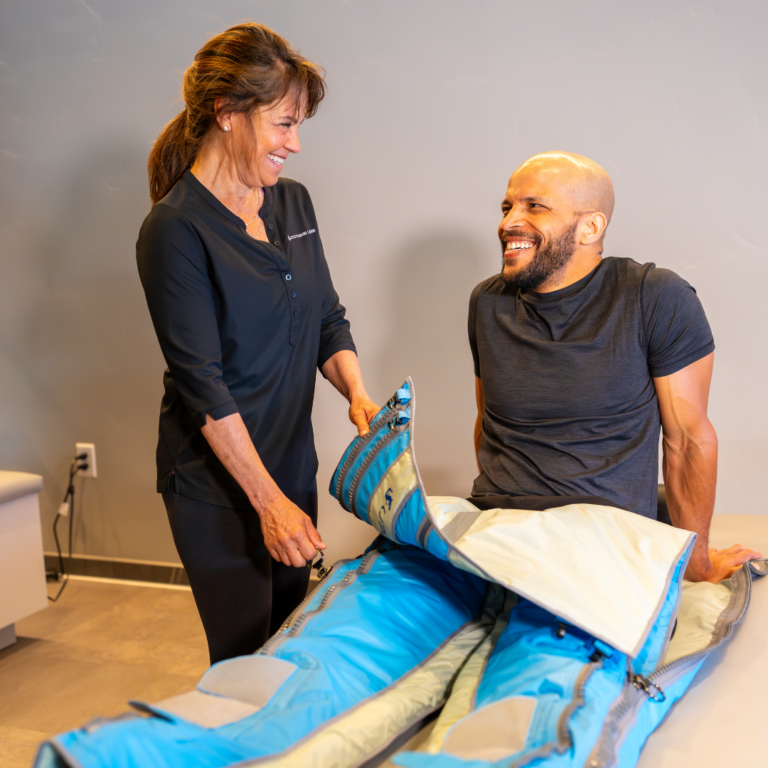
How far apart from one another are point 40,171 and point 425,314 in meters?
1.52

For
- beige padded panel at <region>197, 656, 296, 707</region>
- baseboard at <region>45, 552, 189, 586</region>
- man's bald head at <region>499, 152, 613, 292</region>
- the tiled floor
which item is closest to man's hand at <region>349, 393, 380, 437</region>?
man's bald head at <region>499, 152, 613, 292</region>

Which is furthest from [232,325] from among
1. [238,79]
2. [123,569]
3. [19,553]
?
[123,569]

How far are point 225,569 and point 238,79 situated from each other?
0.82 meters

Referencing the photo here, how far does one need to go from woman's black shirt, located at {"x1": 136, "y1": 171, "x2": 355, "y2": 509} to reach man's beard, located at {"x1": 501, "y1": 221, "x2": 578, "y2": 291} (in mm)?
387

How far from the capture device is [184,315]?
3.67 feet

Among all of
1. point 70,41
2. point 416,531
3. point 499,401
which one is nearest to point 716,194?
point 499,401

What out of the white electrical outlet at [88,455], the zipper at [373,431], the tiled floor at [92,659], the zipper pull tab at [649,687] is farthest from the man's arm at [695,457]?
the white electrical outlet at [88,455]

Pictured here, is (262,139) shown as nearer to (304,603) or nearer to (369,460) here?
(369,460)

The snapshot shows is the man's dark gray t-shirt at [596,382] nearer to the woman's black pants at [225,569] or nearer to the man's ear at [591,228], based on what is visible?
the man's ear at [591,228]

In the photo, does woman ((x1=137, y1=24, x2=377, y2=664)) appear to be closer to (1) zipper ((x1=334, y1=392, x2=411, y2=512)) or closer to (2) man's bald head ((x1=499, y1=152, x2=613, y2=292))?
(1) zipper ((x1=334, y1=392, x2=411, y2=512))

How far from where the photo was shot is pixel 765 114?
71.1 inches

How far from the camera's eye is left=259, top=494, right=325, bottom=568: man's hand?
110 cm

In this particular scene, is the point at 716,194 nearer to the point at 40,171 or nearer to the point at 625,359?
the point at 625,359

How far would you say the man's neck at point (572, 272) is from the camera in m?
1.38
